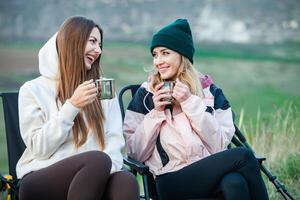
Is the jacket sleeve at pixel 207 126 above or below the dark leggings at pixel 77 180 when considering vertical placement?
above

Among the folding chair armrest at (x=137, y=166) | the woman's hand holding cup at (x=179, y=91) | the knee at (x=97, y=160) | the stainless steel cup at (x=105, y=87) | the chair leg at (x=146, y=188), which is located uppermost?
the stainless steel cup at (x=105, y=87)

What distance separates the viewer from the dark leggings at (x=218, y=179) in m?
2.96

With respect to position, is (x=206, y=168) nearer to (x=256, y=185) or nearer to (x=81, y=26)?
(x=256, y=185)

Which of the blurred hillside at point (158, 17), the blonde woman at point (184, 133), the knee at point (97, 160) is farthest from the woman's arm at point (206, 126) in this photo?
the blurred hillside at point (158, 17)

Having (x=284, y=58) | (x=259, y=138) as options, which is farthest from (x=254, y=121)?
(x=284, y=58)

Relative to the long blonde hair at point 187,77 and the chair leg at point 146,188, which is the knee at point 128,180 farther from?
the long blonde hair at point 187,77

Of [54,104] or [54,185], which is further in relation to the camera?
[54,104]

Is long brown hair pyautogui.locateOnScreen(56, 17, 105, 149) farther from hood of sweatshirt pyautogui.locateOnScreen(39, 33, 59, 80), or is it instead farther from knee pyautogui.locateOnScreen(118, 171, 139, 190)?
knee pyautogui.locateOnScreen(118, 171, 139, 190)

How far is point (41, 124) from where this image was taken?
2854 mm

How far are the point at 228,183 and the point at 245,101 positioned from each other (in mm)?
1851

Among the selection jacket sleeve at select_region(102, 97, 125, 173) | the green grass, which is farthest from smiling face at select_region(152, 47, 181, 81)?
the green grass

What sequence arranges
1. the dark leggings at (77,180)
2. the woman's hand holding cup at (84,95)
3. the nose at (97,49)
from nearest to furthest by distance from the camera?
the dark leggings at (77,180)
the woman's hand holding cup at (84,95)
the nose at (97,49)

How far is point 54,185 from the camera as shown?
107 inches

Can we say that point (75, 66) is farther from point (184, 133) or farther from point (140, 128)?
point (184, 133)
